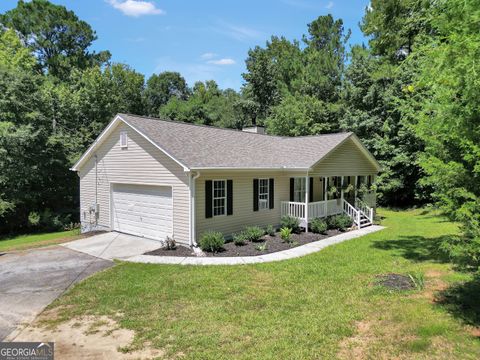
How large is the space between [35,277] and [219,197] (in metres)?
6.23

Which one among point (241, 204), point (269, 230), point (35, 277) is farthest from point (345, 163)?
point (35, 277)

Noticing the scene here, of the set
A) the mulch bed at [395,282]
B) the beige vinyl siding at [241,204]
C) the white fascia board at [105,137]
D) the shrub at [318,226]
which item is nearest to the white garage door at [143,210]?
the beige vinyl siding at [241,204]

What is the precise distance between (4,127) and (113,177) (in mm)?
8264

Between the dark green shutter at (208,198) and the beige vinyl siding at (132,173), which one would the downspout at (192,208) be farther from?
the dark green shutter at (208,198)

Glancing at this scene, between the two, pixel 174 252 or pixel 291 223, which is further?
pixel 291 223

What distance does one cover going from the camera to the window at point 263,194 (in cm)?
1387

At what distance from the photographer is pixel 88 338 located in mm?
5219

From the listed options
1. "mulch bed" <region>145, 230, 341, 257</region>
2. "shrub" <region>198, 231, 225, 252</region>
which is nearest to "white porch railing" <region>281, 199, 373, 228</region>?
"mulch bed" <region>145, 230, 341, 257</region>

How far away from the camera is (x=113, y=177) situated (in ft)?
46.6

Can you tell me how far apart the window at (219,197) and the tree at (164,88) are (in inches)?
1739

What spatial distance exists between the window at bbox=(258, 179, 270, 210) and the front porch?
1082 mm

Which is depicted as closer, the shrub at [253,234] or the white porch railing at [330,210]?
the shrub at [253,234]

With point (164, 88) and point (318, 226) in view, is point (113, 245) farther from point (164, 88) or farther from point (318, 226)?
point (164, 88)

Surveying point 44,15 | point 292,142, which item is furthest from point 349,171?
point 44,15
